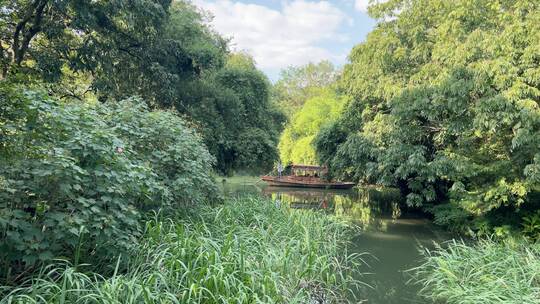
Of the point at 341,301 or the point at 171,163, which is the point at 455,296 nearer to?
the point at 341,301

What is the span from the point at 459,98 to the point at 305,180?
1584 cm

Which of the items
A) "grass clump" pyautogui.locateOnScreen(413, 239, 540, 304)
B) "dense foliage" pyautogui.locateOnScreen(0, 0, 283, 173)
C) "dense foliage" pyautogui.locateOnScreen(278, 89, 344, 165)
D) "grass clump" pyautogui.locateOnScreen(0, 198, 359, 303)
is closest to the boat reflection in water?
"dense foliage" pyautogui.locateOnScreen(0, 0, 283, 173)

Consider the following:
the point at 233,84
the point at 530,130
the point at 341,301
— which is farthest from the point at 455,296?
the point at 233,84

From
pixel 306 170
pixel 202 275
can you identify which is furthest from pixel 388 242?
pixel 306 170

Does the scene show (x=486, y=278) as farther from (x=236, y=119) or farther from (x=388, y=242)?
(x=236, y=119)

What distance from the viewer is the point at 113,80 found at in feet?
30.8

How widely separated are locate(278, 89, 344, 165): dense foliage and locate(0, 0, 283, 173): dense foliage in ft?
42.7

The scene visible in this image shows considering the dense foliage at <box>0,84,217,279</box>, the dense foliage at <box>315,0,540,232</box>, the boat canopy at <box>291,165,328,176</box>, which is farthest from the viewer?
the boat canopy at <box>291,165,328,176</box>

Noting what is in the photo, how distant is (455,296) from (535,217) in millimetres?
4018

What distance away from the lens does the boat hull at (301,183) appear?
72.0ft

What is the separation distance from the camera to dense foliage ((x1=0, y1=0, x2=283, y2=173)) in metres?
7.95

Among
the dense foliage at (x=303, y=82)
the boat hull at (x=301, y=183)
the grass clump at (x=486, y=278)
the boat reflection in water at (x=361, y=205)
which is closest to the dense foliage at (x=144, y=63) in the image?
the boat reflection in water at (x=361, y=205)

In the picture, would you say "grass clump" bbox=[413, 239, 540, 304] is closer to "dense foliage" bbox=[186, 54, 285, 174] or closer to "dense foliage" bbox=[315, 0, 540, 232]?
"dense foliage" bbox=[315, 0, 540, 232]

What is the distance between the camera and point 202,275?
11.5 feet
